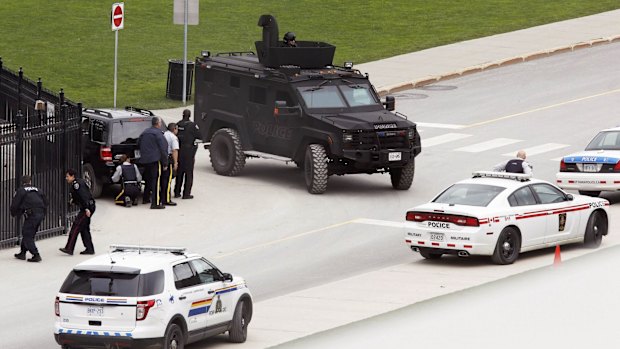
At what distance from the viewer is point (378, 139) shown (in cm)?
2233

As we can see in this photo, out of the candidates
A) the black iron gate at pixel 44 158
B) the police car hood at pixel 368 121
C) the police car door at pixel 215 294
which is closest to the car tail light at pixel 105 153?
the black iron gate at pixel 44 158

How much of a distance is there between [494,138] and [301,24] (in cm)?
1674

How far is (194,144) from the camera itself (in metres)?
22.6

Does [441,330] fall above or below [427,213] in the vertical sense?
above

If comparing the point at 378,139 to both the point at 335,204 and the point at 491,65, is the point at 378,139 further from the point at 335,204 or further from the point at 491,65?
the point at 491,65

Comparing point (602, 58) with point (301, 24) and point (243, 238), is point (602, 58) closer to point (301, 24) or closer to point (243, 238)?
point (301, 24)

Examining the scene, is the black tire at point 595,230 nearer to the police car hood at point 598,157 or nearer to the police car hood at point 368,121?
the police car hood at point 598,157

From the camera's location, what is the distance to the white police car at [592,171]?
21734 millimetres

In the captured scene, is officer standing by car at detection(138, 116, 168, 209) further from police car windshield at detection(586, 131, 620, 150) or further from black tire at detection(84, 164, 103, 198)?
police car windshield at detection(586, 131, 620, 150)

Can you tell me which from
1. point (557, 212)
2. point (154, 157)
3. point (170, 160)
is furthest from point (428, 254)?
point (170, 160)

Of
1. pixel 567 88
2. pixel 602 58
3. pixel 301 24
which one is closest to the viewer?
pixel 567 88

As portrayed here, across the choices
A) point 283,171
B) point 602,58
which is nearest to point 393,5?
point 602,58

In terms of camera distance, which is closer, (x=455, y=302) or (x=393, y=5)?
(x=455, y=302)

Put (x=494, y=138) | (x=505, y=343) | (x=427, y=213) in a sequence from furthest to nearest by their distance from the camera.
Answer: (x=494, y=138) < (x=427, y=213) < (x=505, y=343)
